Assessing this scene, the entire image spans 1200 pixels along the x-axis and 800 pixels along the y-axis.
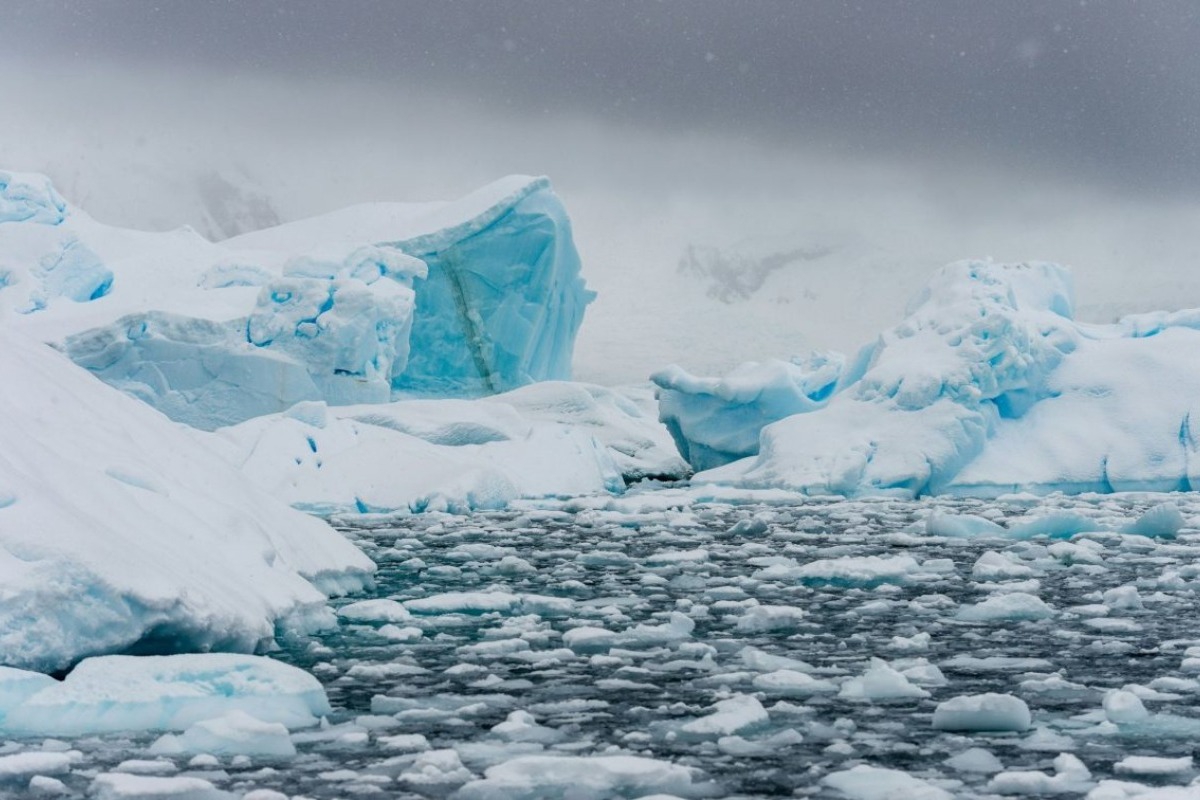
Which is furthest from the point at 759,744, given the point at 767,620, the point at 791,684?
the point at 767,620

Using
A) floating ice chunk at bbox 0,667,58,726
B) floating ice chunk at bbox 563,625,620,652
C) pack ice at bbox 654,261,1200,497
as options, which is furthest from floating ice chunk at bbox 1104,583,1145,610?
pack ice at bbox 654,261,1200,497

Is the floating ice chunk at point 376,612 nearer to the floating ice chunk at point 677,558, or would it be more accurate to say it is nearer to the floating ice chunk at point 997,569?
the floating ice chunk at point 677,558

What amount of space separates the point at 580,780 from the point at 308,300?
17.5 m

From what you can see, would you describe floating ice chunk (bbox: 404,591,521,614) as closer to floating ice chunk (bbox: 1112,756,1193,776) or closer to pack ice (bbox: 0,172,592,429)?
floating ice chunk (bbox: 1112,756,1193,776)

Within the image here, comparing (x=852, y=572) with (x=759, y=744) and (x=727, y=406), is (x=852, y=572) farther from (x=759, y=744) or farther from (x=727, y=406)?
(x=727, y=406)

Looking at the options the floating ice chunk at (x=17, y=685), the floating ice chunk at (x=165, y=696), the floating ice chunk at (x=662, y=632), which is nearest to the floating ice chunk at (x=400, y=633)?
the floating ice chunk at (x=662, y=632)

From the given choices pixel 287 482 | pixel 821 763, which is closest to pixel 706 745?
pixel 821 763

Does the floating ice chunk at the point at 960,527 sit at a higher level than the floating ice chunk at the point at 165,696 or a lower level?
lower

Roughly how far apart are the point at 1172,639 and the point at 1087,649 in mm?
477

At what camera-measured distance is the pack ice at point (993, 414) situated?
1548 centimetres

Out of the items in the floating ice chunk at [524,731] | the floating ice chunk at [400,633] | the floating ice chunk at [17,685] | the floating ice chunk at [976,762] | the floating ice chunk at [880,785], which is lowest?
the floating ice chunk at [400,633]

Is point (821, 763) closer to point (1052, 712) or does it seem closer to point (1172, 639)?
point (1052, 712)

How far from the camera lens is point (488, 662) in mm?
4570

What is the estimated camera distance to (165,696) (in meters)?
3.52
